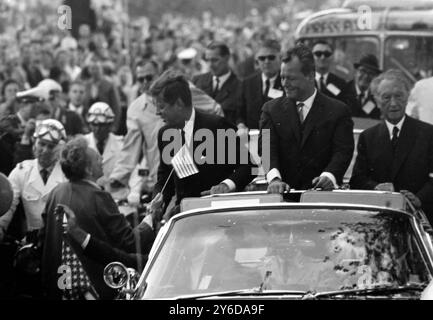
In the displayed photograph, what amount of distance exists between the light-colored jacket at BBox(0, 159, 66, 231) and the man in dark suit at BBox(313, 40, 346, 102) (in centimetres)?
415

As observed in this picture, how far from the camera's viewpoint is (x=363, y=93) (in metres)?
17.6

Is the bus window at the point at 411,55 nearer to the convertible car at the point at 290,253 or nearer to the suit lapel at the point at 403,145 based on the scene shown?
the suit lapel at the point at 403,145

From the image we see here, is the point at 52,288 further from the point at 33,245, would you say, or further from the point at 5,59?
the point at 5,59

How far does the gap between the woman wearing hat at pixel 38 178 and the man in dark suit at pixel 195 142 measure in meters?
1.67

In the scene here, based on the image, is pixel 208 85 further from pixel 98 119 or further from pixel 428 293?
pixel 428 293

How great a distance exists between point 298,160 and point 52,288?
2.17 meters

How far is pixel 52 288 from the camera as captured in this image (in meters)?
11.6

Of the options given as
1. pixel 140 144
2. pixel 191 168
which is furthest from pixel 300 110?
pixel 140 144

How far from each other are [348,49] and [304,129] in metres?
9.76

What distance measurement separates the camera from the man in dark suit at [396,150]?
11.6 m

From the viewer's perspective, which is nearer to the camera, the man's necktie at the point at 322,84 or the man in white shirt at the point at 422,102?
the man in white shirt at the point at 422,102

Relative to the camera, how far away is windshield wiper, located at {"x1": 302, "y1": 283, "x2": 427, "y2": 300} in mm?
8016

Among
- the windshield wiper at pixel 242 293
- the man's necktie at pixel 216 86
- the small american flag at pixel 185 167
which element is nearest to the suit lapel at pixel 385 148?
the small american flag at pixel 185 167
